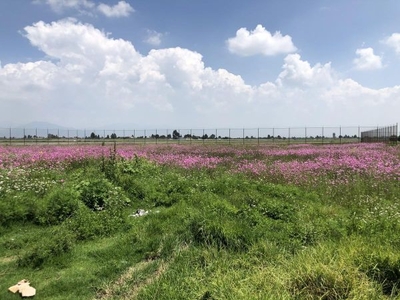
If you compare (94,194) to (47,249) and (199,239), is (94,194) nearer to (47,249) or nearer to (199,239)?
(47,249)

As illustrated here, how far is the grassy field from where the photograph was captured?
12.8ft

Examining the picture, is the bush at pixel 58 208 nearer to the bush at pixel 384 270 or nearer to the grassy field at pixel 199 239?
the grassy field at pixel 199 239

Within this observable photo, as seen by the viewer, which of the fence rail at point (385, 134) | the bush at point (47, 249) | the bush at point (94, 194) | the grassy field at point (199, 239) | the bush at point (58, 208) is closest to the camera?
the grassy field at point (199, 239)

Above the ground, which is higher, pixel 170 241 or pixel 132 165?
pixel 132 165

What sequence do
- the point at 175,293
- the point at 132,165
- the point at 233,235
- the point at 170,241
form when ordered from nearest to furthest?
1. the point at 175,293
2. the point at 233,235
3. the point at 170,241
4. the point at 132,165

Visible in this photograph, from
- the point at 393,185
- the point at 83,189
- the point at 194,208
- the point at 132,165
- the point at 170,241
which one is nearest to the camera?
the point at 170,241

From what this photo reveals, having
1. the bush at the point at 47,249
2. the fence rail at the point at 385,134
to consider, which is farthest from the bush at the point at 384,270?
the fence rail at the point at 385,134

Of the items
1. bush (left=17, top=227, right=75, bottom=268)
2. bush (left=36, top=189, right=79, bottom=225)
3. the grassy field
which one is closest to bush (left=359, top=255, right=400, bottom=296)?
the grassy field

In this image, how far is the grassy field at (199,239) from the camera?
12.8 feet

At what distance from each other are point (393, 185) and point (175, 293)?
832 cm

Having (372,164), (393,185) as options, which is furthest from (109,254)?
(372,164)

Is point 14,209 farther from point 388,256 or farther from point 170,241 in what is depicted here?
point 388,256

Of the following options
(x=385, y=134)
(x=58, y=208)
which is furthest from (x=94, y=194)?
(x=385, y=134)

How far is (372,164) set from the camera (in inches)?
515
